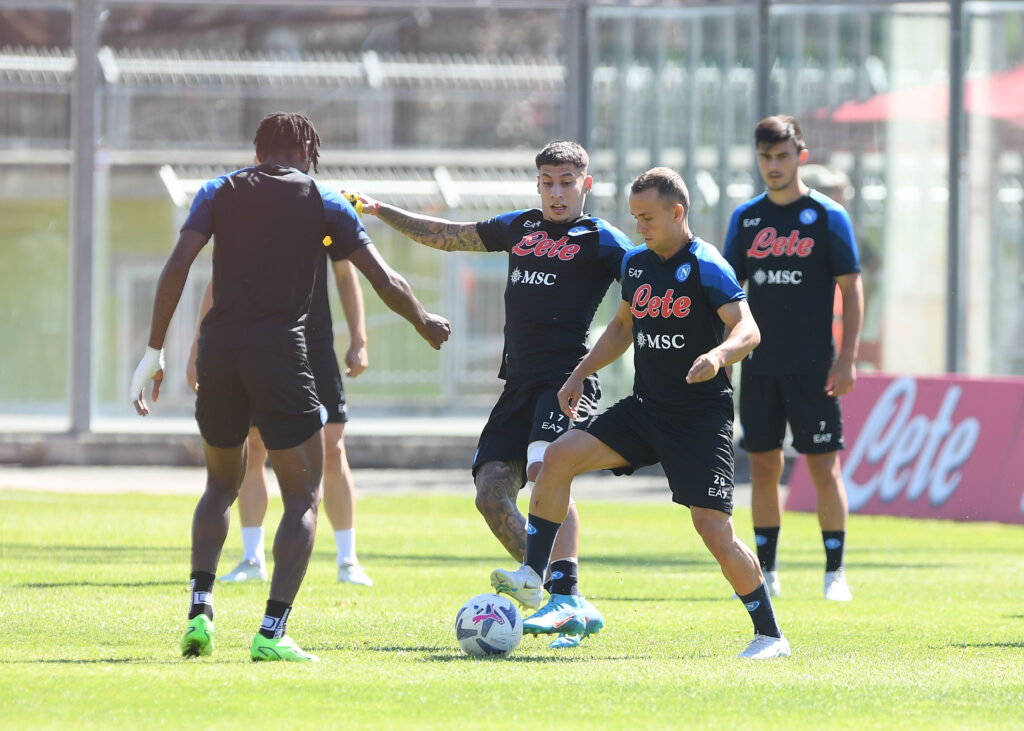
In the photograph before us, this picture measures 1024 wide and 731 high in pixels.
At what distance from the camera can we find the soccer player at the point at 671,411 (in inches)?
265

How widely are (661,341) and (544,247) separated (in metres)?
0.82

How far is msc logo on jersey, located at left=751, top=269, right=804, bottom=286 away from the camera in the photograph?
888 cm

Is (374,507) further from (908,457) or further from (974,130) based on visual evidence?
(974,130)

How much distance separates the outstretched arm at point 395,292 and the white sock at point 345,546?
278cm

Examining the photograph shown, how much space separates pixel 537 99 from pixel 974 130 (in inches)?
259

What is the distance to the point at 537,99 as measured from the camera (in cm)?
2303

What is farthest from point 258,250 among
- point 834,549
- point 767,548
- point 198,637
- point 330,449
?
point 834,549

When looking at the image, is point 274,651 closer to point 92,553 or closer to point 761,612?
point 761,612

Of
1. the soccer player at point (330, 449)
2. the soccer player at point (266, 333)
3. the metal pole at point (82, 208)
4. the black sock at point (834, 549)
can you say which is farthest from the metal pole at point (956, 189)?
the soccer player at point (266, 333)

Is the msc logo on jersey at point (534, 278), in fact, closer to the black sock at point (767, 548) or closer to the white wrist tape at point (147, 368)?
the white wrist tape at point (147, 368)

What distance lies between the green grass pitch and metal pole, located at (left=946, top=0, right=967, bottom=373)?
6157 mm

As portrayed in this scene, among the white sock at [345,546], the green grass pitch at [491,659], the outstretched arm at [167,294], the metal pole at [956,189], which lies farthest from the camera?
the metal pole at [956,189]

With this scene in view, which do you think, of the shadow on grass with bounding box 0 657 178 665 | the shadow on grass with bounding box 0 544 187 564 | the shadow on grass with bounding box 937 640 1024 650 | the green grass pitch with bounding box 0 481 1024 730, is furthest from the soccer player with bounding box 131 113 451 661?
the shadow on grass with bounding box 0 544 187 564

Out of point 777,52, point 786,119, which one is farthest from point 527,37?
point 786,119
